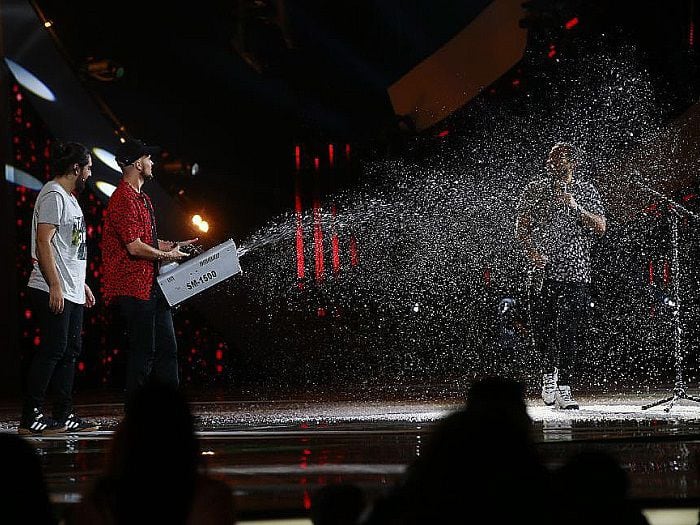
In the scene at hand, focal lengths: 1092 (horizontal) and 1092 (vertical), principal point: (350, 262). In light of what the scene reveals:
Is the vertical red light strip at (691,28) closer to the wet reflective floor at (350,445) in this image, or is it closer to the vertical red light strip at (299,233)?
the wet reflective floor at (350,445)

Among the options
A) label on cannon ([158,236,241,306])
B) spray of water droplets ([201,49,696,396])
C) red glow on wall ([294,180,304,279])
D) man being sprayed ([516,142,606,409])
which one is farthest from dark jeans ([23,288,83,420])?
red glow on wall ([294,180,304,279])

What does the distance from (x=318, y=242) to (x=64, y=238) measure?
447 cm

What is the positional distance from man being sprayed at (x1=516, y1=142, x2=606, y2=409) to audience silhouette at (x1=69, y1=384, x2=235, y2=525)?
413 centimetres

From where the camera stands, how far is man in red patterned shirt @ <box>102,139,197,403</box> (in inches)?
206

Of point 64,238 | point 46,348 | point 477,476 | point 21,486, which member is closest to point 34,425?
point 46,348

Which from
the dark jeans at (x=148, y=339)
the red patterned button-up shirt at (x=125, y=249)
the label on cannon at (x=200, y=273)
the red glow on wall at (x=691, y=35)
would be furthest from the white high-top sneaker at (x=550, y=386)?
the red glow on wall at (x=691, y=35)

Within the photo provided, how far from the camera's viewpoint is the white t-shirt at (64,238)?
5.11 m

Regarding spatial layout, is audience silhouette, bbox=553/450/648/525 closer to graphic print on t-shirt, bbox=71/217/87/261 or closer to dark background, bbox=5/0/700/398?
graphic print on t-shirt, bbox=71/217/87/261

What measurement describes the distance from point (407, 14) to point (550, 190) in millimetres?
3872

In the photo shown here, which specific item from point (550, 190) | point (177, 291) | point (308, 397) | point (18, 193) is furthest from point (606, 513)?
point (18, 193)

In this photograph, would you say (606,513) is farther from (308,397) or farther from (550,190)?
(308,397)

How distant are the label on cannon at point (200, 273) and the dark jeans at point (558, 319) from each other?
1687 millimetres

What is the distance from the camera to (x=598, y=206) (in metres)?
5.93

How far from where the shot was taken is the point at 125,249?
527 cm
